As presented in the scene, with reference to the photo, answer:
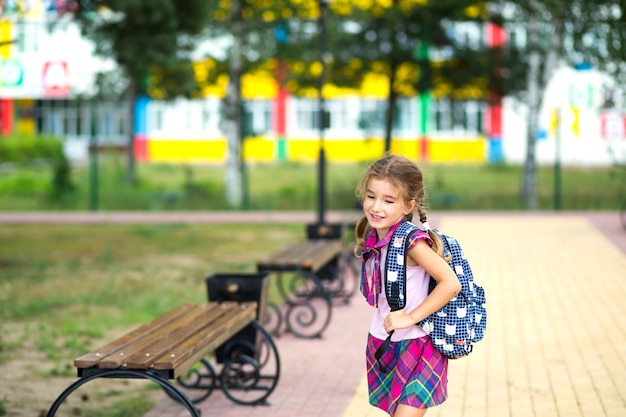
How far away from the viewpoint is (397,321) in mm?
4426

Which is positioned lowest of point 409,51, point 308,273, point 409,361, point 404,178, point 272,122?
point 308,273

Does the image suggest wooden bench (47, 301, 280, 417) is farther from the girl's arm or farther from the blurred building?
the blurred building

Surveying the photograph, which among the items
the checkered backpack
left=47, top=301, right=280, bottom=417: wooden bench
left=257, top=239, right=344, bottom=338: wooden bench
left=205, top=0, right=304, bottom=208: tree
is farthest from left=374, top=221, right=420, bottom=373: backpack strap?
left=205, top=0, right=304, bottom=208: tree

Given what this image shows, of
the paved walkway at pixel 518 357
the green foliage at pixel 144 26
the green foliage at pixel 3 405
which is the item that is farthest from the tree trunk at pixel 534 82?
the green foliage at pixel 3 405

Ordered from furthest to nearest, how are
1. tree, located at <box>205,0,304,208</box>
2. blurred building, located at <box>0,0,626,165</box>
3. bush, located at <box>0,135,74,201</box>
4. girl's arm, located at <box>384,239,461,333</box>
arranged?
blurred building, located at <box>0,0,626,165</box>
bush, located at <box>0,135,74,201</box>
tree, located at <box>205,0,304,208</box>
girl's arm, located at <box>384,239,461,333</box>

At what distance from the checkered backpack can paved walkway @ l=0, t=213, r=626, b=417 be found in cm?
241

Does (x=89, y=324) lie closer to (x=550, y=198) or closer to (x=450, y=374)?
(x=450, y=374)

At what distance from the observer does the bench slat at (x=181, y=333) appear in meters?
5.55

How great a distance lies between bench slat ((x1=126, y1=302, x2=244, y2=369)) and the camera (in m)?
5.55

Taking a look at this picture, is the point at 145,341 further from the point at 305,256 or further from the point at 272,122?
the point at 272,122

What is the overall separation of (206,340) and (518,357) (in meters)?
3.26

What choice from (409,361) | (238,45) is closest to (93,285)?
(409,361)

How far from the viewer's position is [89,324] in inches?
417

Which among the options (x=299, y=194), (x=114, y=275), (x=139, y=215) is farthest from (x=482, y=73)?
(x=114, y=275)
